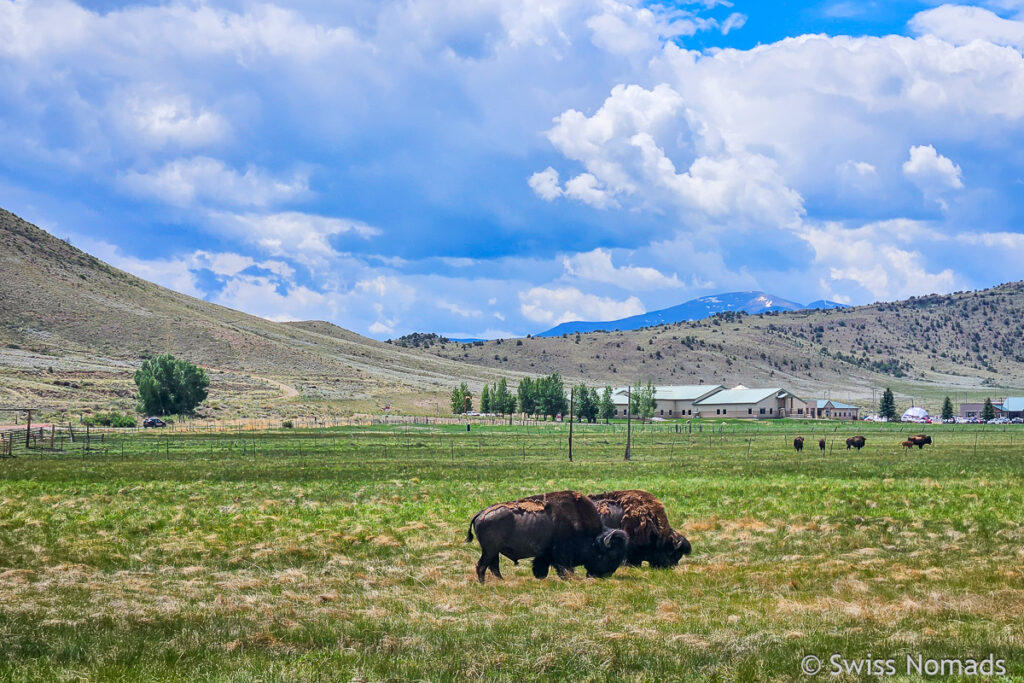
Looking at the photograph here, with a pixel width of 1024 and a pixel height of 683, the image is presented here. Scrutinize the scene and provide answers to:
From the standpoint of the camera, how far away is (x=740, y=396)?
517ft

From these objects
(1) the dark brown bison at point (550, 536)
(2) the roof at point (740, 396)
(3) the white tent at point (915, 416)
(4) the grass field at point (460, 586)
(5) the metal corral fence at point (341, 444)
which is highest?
(2) the roof at point (740, 396)

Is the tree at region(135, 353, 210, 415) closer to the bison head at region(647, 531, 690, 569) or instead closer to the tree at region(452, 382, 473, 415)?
the tree at region(452, 382, 473, 415)

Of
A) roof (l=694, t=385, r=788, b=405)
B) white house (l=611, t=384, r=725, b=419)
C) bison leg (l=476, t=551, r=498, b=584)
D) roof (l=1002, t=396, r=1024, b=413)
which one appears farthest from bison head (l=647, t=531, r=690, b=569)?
roof (l=1002, t=396, r=1024, b=413)

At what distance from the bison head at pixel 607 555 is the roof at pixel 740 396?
144 meters

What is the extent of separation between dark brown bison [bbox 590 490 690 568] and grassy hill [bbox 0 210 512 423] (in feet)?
320

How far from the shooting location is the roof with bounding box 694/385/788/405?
154 meters

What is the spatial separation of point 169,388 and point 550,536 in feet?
333

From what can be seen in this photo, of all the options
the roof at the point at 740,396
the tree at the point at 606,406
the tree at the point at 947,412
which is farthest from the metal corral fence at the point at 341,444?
the tree at the point at 947,412

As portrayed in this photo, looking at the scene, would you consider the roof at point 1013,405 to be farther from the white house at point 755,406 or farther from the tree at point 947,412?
the white house at point 755,406

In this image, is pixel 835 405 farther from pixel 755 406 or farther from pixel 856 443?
pixel 856 443

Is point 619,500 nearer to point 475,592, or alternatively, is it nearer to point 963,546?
point 475,592

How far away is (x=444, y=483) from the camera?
34.0 metres

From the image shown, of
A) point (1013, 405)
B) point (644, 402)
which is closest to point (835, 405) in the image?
point (1013, 405)

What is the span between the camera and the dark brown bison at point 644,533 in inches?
671
